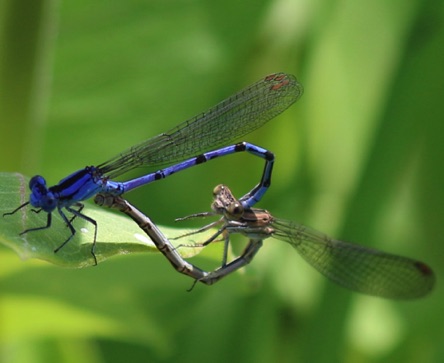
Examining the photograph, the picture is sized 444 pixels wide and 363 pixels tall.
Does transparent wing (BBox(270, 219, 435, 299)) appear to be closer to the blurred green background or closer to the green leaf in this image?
the blurred green background

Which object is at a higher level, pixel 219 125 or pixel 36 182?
pixel 219 125

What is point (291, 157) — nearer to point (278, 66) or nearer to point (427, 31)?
point (278, 66)

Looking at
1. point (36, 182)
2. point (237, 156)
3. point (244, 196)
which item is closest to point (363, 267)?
point (244, 196)

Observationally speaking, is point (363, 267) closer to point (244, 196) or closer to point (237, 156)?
point (244, 196)

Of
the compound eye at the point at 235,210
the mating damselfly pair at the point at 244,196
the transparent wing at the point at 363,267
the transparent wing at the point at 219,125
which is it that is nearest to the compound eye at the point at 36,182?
the mating damselfly pair at the point at 244,196

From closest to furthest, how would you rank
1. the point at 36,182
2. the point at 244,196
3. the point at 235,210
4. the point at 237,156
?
the point at 36,182 < the point at 235,210 < the point at 244,196 < the point at 237,156

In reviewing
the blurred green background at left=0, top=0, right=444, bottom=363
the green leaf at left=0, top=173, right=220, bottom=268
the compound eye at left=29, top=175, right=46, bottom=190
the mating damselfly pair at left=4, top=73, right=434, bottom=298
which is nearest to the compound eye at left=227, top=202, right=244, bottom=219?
the mating damselfly pair at left=4, top=73, right=434, bottom=298

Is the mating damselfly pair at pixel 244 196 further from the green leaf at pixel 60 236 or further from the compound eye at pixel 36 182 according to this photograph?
the green leaf at pixel 60 236

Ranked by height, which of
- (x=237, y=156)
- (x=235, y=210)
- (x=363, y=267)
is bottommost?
(x=363, y=267)
